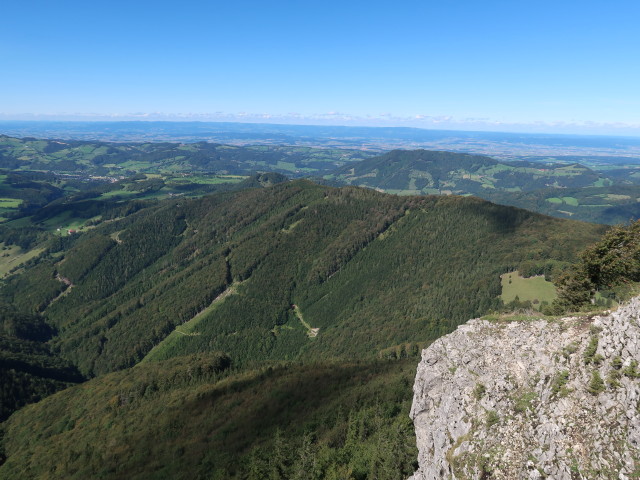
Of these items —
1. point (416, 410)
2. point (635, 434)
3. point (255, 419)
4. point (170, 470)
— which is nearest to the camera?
point (635, 434)

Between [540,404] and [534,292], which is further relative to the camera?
[534,292]

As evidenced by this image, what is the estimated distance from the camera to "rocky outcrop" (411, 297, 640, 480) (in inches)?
1332

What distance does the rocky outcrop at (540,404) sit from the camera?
33.8 m

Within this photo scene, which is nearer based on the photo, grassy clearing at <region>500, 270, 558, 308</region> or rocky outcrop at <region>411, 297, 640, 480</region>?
rocky outcrop at <region>411, 297, 640, 480</region>

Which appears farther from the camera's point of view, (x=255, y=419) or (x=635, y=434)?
(x=255, y=419)

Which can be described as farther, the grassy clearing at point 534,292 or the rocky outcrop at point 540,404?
the grassy clearing at point 534,292

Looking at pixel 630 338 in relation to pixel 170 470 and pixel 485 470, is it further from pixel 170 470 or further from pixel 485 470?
pixel 170 470

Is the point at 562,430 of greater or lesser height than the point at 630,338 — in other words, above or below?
below

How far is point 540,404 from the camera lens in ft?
136

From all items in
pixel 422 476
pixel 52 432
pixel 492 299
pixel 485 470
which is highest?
pixel 485 470

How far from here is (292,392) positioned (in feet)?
454

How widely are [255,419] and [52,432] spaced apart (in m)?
109

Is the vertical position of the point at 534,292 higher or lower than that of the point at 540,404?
lower

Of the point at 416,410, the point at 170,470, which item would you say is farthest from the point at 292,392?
the point at 416,410
